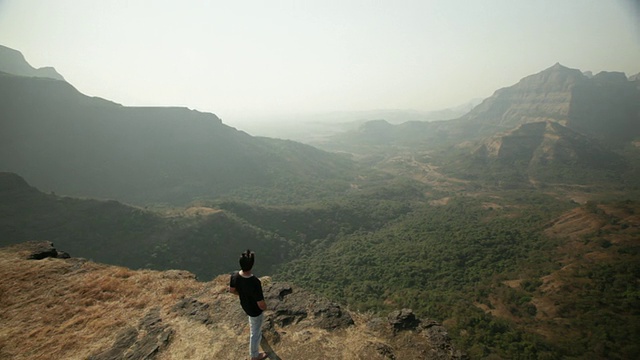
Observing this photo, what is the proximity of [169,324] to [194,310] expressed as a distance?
35.7 inches

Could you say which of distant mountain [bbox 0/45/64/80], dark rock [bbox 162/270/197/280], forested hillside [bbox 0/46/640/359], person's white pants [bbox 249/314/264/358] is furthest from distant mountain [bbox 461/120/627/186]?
distant mountain [bbox 0/45/64/80]

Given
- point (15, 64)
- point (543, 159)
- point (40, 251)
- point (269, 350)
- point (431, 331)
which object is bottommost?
point (543, 159)

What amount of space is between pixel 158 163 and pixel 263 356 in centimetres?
10528

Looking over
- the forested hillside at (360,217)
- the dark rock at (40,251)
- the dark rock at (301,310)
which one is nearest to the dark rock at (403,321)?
the dark rock at (301,310)

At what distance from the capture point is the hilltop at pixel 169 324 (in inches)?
299

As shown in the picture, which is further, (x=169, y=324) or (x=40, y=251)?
(x=40, y=251)

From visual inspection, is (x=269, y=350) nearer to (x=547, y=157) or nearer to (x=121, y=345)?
(x=121, y=345)

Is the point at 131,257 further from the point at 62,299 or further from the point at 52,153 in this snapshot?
the point at 52,153

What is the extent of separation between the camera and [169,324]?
8.74 metres

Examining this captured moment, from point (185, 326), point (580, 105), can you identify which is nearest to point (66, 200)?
point (185, 326)

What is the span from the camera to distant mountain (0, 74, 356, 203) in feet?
250

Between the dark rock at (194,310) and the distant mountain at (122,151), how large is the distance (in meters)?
82.7

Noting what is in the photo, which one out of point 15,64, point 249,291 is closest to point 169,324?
point 249,291

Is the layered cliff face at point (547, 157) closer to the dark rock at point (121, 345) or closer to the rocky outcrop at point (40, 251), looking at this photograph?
the dark rock at point (121, 345)
